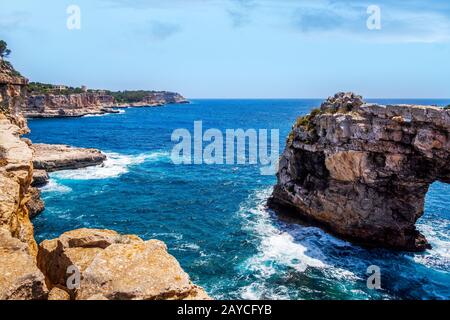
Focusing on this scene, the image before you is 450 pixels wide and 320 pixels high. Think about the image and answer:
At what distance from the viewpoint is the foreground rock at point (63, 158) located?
214 ft

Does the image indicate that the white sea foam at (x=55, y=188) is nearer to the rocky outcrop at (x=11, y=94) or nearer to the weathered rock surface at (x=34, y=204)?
the weathered rock surface at (x=34, y=204)

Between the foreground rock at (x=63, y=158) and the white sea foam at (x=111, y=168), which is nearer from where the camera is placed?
the white sea foam at (x=111, y=168)

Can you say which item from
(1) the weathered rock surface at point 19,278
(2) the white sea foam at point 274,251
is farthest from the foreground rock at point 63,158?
(1) the weathered rock surface at point 19,278

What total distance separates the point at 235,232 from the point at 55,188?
3200 centimetres

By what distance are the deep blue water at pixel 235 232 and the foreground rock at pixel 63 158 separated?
7.98 ft

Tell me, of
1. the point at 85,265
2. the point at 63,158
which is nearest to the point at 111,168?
the point at 63,158

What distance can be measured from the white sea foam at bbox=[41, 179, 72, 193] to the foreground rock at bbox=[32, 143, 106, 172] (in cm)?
850

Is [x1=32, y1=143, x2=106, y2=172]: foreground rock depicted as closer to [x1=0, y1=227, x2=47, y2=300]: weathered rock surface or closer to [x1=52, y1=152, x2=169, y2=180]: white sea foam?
[x1=52, y1=152, x2=169, y2=180]: white sea foam

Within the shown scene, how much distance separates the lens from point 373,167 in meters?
36.0

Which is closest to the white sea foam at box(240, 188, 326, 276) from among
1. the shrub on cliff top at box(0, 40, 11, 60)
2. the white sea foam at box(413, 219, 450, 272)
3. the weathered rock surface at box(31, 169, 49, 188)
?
the white sea foam at box(413, 219, 450, 272)

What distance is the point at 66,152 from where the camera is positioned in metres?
71.8

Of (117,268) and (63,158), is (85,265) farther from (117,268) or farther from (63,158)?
(63,158)
